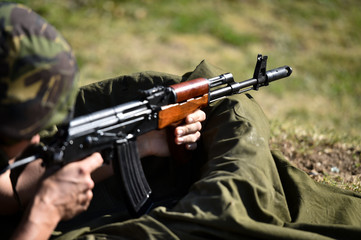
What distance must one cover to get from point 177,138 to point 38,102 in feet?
3.60

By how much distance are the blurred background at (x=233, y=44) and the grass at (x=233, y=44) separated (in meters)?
A: 0.02

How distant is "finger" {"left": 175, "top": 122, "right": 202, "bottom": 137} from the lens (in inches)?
115

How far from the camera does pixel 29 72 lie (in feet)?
6.68

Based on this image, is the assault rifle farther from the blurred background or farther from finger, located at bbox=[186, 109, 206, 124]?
the blurred background

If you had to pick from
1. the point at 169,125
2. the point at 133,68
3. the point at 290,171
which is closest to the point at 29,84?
the point at 169,125

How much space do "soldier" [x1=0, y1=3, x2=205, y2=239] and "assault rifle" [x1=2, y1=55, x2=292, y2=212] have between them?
0.09 meters

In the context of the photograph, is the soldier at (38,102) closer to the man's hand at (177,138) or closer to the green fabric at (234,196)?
the green fabric at (234,196)

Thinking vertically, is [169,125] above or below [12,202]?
above

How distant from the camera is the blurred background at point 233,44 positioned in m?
7.62

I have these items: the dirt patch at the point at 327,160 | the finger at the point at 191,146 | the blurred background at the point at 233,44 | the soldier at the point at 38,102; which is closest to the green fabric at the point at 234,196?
the finger at the point at 191,146

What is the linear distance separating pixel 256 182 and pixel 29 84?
56.2 inches

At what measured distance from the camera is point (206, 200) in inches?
93.4

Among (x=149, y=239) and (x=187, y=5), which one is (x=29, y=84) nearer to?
(x=149, y=239)

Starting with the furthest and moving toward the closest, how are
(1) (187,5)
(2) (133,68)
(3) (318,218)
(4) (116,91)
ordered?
(1) (187,5), (2) (133,68), (4) (116,91), (3) (318,218)
